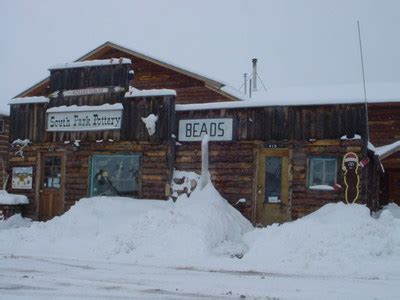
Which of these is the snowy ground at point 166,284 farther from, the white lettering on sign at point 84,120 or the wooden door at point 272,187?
the white lettering on sign at point 84,120

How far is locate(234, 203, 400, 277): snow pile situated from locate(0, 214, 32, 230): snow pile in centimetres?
851

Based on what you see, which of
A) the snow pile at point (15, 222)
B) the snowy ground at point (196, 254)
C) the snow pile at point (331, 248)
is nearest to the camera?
the snowy ground at point (196, 254)

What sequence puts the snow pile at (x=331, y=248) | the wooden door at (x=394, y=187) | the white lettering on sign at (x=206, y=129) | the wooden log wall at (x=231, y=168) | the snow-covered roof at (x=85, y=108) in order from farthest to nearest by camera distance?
the wooden door at (x=394, y=187)
the snow-covered roof at (x=85, y=108)
the white lettering on sign at (x=206, y=129)
the wooden log wall at (x=231, y=168)
the snow pile at (x=331, y=248)

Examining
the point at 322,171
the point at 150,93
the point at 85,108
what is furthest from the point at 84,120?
the point at 322,171

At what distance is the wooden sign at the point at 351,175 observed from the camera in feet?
42.9

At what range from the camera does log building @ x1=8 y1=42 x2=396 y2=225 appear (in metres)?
13.5

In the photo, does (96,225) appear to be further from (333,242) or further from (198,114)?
(333,242)

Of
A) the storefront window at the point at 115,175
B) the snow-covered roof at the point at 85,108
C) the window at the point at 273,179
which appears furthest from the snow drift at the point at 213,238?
the snow-covered roof at the point at 85,108

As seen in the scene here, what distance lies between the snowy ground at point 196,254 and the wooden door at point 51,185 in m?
2.49

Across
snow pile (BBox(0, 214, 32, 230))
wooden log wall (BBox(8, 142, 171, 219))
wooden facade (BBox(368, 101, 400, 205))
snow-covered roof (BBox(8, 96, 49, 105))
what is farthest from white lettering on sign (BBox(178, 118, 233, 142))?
wooden facade (BBox(368, 101, 400, 205))

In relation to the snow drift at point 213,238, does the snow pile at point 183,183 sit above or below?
above

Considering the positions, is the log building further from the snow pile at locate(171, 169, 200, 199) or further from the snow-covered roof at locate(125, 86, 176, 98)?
the snow pile at locate(171, 169, 200, 199)

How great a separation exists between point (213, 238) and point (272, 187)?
11.1ft

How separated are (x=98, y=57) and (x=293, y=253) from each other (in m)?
17.1
